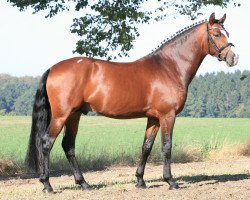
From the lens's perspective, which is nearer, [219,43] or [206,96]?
[219,43]

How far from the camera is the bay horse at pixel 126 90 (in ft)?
26.8

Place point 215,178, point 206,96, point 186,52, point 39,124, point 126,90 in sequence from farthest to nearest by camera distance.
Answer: point 206,96 < point 215,178 < point 186,52 < point 39,124 < point 126,90

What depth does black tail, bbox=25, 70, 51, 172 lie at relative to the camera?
8438mm

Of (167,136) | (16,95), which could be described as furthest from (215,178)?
(16,95)

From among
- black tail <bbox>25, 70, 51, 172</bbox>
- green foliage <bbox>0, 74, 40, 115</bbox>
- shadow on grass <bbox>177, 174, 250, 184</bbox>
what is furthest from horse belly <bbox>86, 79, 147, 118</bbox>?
green foliage <bbox>0, 74, 40, 115</bbox>

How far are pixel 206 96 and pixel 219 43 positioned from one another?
71297 millimetres

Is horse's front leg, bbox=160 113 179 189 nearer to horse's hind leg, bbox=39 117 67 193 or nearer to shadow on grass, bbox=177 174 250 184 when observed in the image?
shadow on grass, bbox=177 174 250 184

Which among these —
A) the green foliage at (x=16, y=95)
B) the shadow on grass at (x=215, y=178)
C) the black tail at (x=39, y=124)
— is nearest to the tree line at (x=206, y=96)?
the green foliage at (x=16, y=95)

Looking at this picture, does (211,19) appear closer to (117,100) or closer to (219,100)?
(117,100)

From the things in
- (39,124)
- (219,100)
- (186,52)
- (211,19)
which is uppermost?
(211,19)

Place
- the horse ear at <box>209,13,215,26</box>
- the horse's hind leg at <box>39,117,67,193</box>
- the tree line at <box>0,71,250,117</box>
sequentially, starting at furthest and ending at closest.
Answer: the tree line at <box>0,71,250,117</box> → the horse ear at <box>209,13,215,26</box> → the horse's hind leg at <box>39,117,67,193</box>

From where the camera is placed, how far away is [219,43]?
857 cm

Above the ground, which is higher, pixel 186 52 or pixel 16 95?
pixel 186 52

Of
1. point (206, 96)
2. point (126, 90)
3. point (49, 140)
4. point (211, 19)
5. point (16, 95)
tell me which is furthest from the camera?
point (206, 96)
